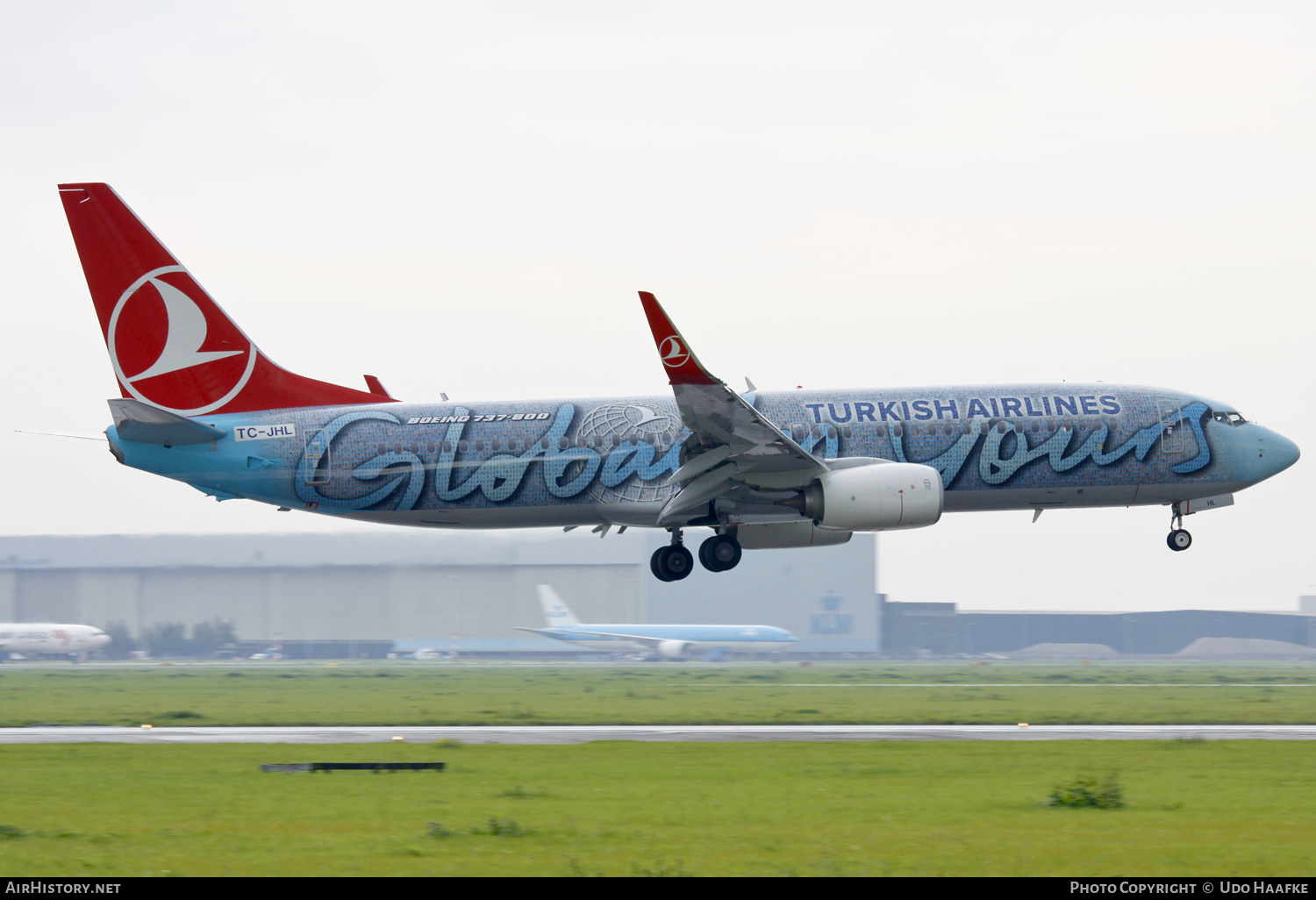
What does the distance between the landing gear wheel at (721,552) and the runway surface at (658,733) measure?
168 inches

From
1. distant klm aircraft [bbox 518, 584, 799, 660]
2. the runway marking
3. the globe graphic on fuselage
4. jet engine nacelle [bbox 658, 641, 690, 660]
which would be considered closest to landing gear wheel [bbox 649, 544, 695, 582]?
the globe graphic on fuselage

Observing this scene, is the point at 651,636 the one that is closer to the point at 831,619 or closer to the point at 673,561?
the point at 831,619

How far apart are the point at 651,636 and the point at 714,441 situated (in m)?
83.5

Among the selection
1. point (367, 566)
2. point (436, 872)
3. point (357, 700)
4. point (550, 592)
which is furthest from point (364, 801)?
point (550, 592)

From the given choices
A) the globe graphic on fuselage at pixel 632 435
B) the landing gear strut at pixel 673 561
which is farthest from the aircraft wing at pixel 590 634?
the globe graphic on fuselage at pixel 632 435

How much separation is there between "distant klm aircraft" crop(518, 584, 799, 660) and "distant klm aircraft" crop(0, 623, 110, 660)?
32.0m

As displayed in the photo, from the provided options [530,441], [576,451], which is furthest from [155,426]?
[576,451]

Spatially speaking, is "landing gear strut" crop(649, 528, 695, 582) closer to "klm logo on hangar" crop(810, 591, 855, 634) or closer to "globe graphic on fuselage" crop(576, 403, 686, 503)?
"globe graphic on fuselage" crop(576, 403, 686, 503)

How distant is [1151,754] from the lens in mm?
30188

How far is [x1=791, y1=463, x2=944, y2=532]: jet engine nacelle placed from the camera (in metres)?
35.6

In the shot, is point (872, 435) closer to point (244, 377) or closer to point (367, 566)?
point (244, 377)

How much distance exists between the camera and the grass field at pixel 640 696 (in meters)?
44.8

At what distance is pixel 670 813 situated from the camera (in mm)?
21219

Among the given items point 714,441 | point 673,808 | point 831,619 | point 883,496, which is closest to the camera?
point 673,808
